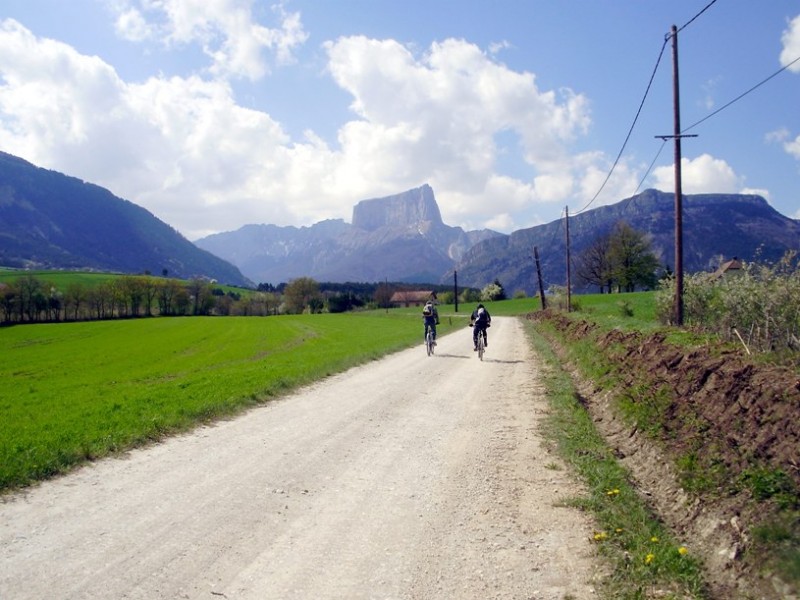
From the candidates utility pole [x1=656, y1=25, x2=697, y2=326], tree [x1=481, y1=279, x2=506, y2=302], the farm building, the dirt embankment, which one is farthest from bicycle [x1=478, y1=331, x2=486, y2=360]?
the farm building

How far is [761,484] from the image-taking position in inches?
216

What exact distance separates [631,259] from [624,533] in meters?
93.0

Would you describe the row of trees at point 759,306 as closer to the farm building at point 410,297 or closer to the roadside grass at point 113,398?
the roadside grass at point 113,398

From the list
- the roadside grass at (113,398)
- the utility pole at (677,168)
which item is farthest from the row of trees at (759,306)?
the roadside grass at (113,398)

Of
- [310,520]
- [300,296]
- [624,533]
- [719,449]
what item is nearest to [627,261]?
[719,449]

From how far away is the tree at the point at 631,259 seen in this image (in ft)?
296

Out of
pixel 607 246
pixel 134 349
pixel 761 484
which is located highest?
pixel 607 246

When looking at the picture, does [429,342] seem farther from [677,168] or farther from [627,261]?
[627,261]

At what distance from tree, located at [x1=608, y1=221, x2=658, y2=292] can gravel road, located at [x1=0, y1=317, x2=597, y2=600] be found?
8776 cm

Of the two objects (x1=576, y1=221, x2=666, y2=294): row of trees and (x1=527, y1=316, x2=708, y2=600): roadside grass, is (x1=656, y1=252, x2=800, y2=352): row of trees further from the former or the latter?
(x1=576, y1=221, x2=666, y2=294): row of trees

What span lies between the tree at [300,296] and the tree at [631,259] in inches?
3379

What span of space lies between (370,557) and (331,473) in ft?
8.34

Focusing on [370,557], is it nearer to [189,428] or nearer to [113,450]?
[113,450]

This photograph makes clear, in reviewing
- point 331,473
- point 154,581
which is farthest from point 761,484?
point 154,581
